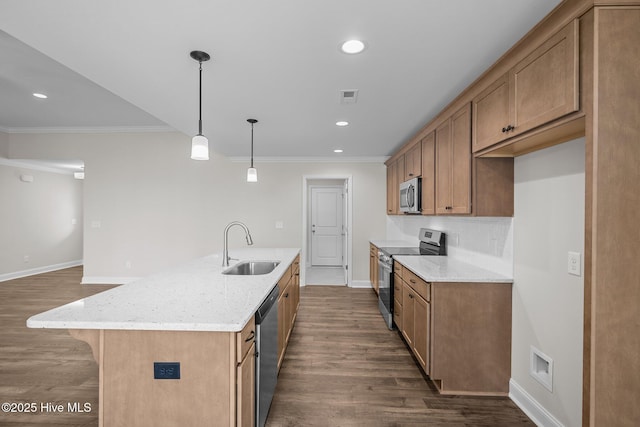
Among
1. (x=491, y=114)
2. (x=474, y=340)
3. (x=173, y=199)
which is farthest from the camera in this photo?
(x=173, y=199)

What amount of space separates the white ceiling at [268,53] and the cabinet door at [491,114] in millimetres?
180

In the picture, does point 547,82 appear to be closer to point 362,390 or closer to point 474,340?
point 474,340

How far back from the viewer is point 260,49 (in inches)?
70.9

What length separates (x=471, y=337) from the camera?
2.21 metres

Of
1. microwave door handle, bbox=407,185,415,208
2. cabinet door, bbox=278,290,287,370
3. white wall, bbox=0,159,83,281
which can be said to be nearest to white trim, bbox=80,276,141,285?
white wall, bbox=0,159,83,281

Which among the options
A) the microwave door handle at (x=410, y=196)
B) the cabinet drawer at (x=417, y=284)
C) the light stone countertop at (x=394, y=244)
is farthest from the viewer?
the light stone countertop at (x=394, y=244)

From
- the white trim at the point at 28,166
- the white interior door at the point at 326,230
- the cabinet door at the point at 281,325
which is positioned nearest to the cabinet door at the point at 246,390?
the cabinet door at the point at 281,325

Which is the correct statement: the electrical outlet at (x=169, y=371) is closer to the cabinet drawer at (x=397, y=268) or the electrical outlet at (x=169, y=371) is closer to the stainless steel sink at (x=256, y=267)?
the stainless steel sink at (x=256, y=267)

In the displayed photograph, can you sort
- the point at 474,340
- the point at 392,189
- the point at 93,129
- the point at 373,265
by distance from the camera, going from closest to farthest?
the point at 474,340 → the point at 392,189 → the point at 373,265 → the point at 93,129

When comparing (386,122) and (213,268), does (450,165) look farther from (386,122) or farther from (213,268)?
(213,268)

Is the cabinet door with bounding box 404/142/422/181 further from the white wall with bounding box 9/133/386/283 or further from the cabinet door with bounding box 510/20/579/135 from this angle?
the cabinet door with bounding box 510/20/579/135

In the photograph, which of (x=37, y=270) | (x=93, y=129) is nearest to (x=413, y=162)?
(x=93, y=129)

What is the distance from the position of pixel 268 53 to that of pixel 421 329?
7.77ft

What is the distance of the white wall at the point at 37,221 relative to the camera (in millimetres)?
5645
